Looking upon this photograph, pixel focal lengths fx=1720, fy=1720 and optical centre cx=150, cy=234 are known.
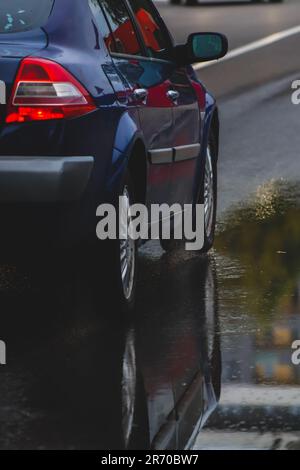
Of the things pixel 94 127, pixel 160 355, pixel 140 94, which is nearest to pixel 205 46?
pixel 140 94

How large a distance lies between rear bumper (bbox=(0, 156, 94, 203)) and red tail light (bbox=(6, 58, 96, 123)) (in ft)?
0.69

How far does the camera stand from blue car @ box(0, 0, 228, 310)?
24.9 feet

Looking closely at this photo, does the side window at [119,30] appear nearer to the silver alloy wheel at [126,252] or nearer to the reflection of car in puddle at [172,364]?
the silver alloy wheel at [126,252]

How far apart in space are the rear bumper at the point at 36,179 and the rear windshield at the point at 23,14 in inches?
31.0

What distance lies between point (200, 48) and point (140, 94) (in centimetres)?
126

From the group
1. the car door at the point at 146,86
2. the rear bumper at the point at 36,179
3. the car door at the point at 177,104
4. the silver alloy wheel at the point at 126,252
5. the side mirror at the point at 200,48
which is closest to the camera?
the rear bumper at the point at 36,179

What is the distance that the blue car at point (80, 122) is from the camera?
7.59 metres

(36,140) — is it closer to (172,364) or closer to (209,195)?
(172,364)

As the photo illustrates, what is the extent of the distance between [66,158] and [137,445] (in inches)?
80.5

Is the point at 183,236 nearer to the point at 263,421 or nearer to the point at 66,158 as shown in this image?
the point at 66,158

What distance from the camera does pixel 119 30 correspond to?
8938 mm

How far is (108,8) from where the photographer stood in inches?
350

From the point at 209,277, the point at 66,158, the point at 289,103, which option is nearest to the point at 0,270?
the point at 209,277

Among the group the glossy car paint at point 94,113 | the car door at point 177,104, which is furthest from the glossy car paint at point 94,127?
the car door at point 177,104
